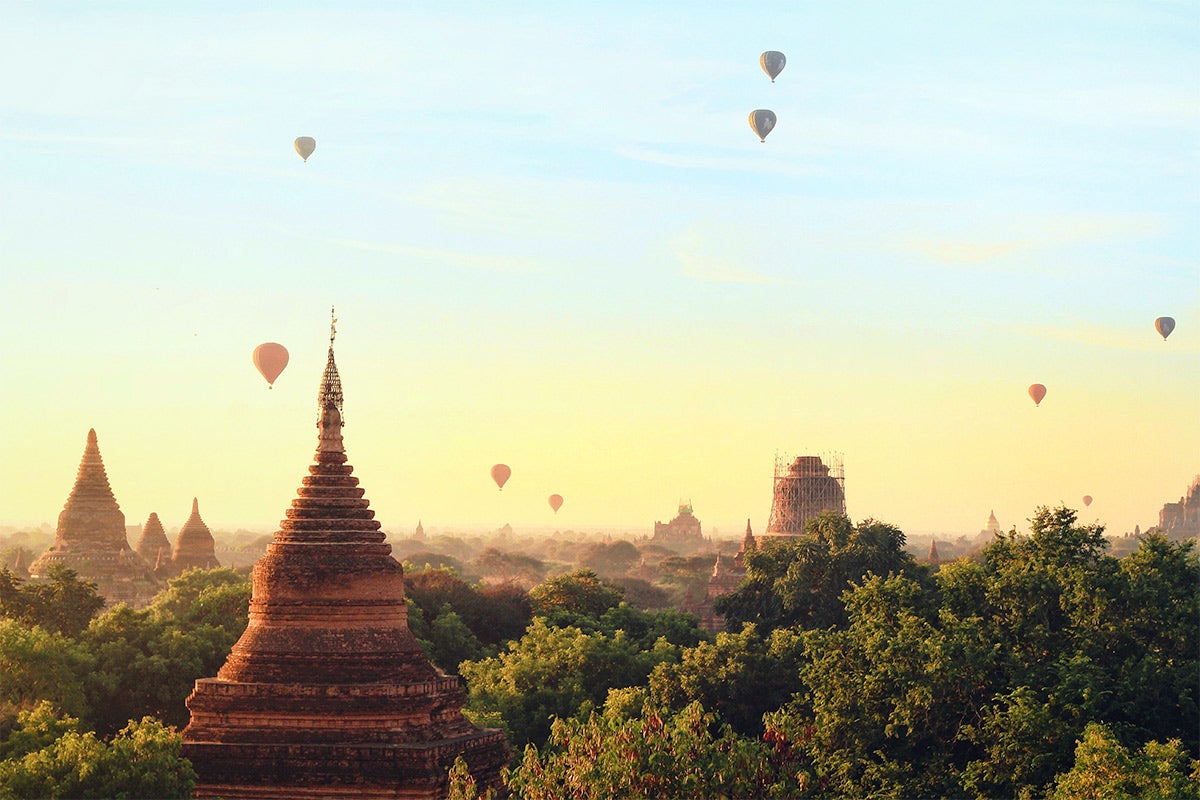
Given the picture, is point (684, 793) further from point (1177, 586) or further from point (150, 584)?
point (150, 584)

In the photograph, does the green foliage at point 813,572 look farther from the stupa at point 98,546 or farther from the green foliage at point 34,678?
the stupa at point 98,546

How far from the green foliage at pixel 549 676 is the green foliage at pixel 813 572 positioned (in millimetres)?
8861

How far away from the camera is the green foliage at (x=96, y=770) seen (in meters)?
34.5

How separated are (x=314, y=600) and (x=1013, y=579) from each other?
16.3 meters

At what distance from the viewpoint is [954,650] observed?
40.2m

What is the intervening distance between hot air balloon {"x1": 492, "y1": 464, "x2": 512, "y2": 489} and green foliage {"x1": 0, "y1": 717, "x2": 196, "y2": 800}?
358ft

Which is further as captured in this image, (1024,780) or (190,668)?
(190,668)

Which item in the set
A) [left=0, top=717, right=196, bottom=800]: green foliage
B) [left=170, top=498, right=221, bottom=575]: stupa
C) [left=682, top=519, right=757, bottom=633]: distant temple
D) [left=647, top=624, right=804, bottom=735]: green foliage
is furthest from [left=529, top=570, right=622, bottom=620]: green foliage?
[left=170, top=498, right=221, bottom=575]: stupa


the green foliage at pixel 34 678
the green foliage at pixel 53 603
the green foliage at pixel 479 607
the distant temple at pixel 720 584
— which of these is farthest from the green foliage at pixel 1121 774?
the distant temple at pixel 720 584

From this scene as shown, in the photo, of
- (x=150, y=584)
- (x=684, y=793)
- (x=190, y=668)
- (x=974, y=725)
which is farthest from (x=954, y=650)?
(x=150, y=584)

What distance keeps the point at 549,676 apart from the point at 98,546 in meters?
62.5

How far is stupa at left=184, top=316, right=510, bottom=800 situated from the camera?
39.0 meters

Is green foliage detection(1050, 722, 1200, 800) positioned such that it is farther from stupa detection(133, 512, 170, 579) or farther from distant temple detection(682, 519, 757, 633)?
stupa detection(133, 512, 170, 579)

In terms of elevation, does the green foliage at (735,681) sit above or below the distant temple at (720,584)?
below
